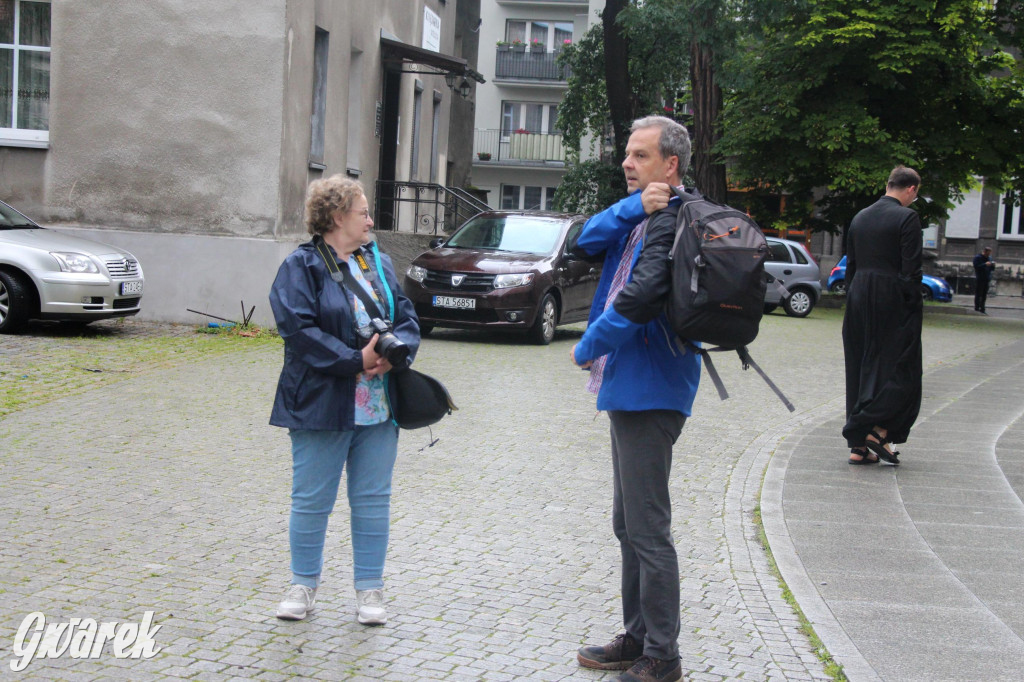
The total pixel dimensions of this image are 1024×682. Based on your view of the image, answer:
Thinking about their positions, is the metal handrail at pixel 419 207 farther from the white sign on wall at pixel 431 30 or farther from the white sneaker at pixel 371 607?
the white sneaker at pixel 371 607

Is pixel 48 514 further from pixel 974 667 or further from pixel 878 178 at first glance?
pixel 878 178

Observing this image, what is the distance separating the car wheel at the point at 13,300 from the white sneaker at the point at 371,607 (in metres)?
9.31

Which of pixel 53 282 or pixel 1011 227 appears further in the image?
pixel 1011 227

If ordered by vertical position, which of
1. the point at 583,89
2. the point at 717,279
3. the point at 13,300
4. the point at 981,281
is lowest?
the point at 13,300

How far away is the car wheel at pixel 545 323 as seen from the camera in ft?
51.8

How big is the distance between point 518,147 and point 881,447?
5114 centimetres

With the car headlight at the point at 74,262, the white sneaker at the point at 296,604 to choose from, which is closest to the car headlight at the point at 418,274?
the car headlight at the point at 74,262

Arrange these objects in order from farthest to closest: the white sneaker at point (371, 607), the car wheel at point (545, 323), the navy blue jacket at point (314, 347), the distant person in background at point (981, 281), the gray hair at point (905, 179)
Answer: the distant person in background at point (981, 281) < the car wheel at point (545, 323) < the gray hair at point (905, 179) < the white sneaker at point (371, 607) < the navy blue jacket at point (314, 347)

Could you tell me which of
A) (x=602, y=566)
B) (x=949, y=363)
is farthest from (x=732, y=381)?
(x=602, y=566)

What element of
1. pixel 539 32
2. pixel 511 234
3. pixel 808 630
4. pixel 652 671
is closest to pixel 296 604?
pixel 652 671

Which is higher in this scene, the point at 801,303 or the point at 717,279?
the point at 717,279

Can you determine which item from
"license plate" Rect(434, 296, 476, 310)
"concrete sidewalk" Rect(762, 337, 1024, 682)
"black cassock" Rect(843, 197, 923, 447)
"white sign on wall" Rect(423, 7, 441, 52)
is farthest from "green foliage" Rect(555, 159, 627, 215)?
"black cassock" Rect(843, 197, 923, 447)

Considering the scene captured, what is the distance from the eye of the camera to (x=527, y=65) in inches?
2296

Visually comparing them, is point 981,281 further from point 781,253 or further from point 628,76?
point 628,76
